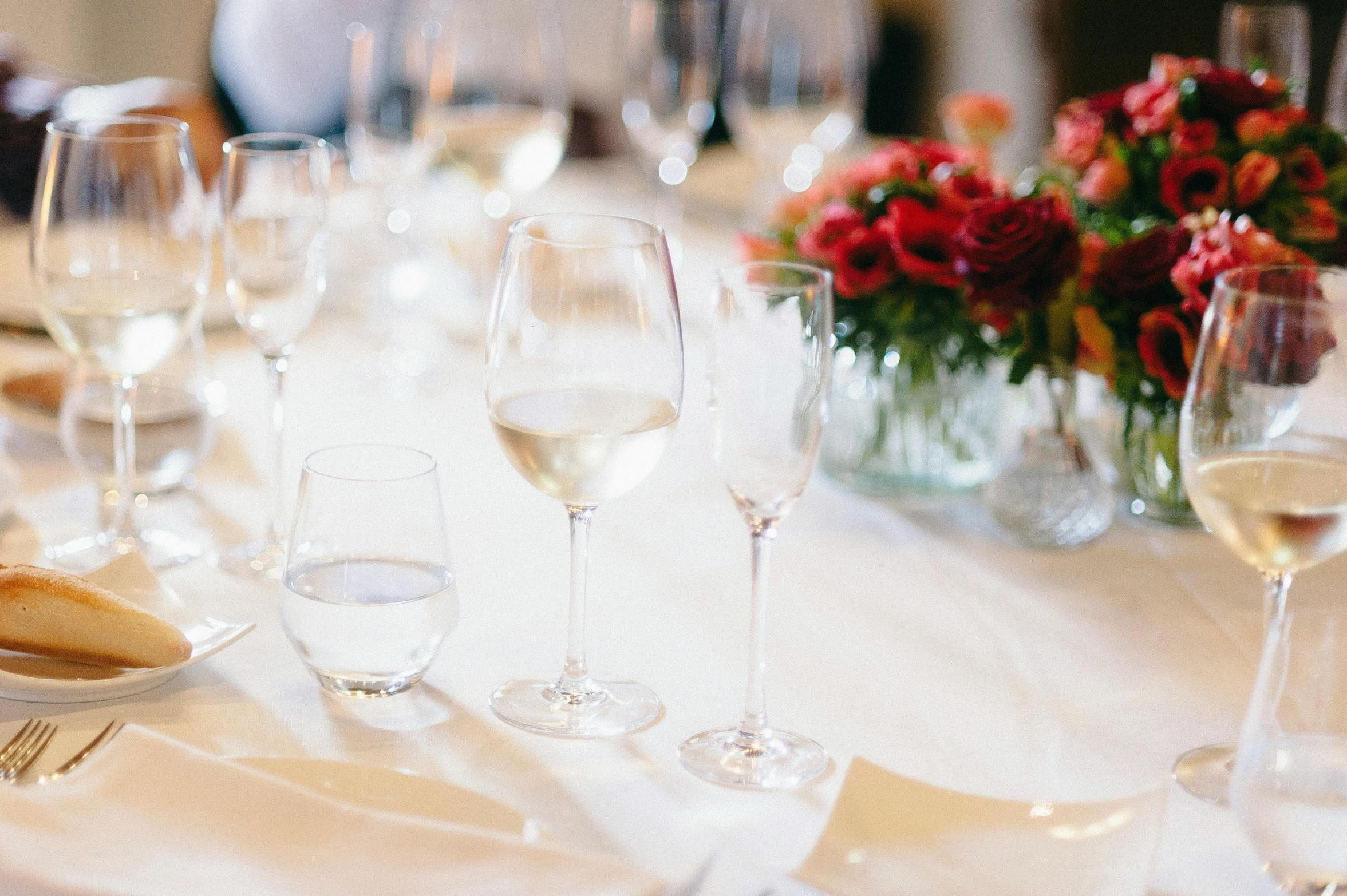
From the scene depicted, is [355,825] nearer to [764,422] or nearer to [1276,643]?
[764,422]

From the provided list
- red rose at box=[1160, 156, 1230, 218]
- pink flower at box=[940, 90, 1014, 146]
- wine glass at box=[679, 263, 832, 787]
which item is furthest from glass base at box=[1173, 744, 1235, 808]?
pink flower at box=[940, 90, 1014, 146]

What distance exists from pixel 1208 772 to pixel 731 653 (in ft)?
1.04

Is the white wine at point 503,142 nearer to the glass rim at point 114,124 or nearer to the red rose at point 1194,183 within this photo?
the glass rim at point 114,124

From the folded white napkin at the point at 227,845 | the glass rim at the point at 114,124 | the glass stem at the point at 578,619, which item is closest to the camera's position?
the folded white napkin at the point at 227,845

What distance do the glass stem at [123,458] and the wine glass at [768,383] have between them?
556 millimetres

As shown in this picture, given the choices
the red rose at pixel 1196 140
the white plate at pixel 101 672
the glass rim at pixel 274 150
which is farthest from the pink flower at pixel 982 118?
the white plate at pixel 101 672

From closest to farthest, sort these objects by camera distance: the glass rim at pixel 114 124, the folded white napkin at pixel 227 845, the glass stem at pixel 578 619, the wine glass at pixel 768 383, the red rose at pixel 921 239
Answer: the folded white napkin at pixel 227 845 → the wine glass at pixel 768 383 → the glass stem at pixel 578 619 → the glass rim at pixel 114 124 → the red rose at pixel 921 239

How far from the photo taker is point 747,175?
2395 mm

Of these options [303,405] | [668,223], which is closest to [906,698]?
[303,405]

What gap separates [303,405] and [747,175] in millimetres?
1135

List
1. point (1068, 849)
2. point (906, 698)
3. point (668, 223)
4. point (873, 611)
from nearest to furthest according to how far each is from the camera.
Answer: point (1068, 849)
point (906, 698)
point (873, 611)
point (668, 223)

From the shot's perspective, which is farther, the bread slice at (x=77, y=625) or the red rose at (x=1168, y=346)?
the red rose at (x=1168, y=346)

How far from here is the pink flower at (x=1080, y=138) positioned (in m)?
1.34

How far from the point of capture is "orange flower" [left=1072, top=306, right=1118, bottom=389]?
1.14 meters
